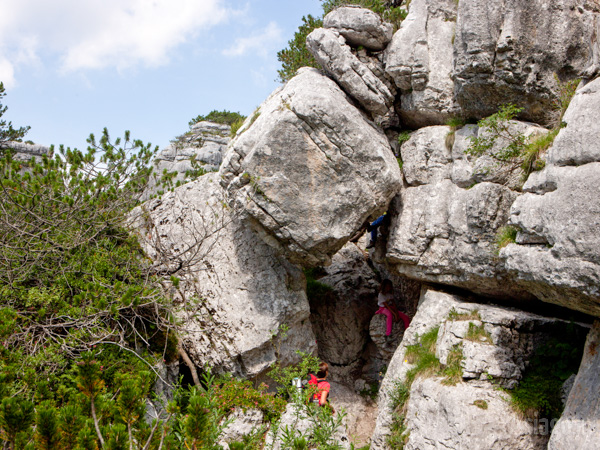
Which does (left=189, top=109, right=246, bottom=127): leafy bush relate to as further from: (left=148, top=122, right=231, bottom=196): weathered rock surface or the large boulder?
the large boulder

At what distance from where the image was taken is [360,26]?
11.5 metres

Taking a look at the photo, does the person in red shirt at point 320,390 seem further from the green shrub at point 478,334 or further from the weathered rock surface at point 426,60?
the weathered rock surface at point 426,60

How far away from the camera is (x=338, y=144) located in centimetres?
1018

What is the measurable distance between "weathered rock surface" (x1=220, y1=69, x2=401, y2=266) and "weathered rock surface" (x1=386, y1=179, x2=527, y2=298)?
95 cm

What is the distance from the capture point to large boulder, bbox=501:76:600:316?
625cm

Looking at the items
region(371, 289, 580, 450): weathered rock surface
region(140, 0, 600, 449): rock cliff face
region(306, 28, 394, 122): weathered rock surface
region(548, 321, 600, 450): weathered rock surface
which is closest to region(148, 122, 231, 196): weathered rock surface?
region(140, 0, 600, 449): rock cliff face

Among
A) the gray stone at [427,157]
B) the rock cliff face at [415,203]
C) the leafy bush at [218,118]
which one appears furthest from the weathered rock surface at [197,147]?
the gray stone at [427,157]

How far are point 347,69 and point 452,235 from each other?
4.79m

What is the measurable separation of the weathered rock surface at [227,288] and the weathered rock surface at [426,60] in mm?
5398

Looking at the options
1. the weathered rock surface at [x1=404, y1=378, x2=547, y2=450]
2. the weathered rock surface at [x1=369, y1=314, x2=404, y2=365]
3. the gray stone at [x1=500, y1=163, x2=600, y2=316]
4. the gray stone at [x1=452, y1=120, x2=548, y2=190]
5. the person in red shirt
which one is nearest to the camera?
the gray stone at [x1=500, y1=163, x2=600, y2=316]

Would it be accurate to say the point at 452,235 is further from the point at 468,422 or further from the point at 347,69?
the point at 347,69

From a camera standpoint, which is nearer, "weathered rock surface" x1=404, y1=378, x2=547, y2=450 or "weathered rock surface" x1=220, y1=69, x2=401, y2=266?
"weathered rock surface" x1=404, y1=378, x2=547, y2=450

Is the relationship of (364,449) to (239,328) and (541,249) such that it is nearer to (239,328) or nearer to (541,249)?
(239,328)

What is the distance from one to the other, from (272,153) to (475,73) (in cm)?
496
